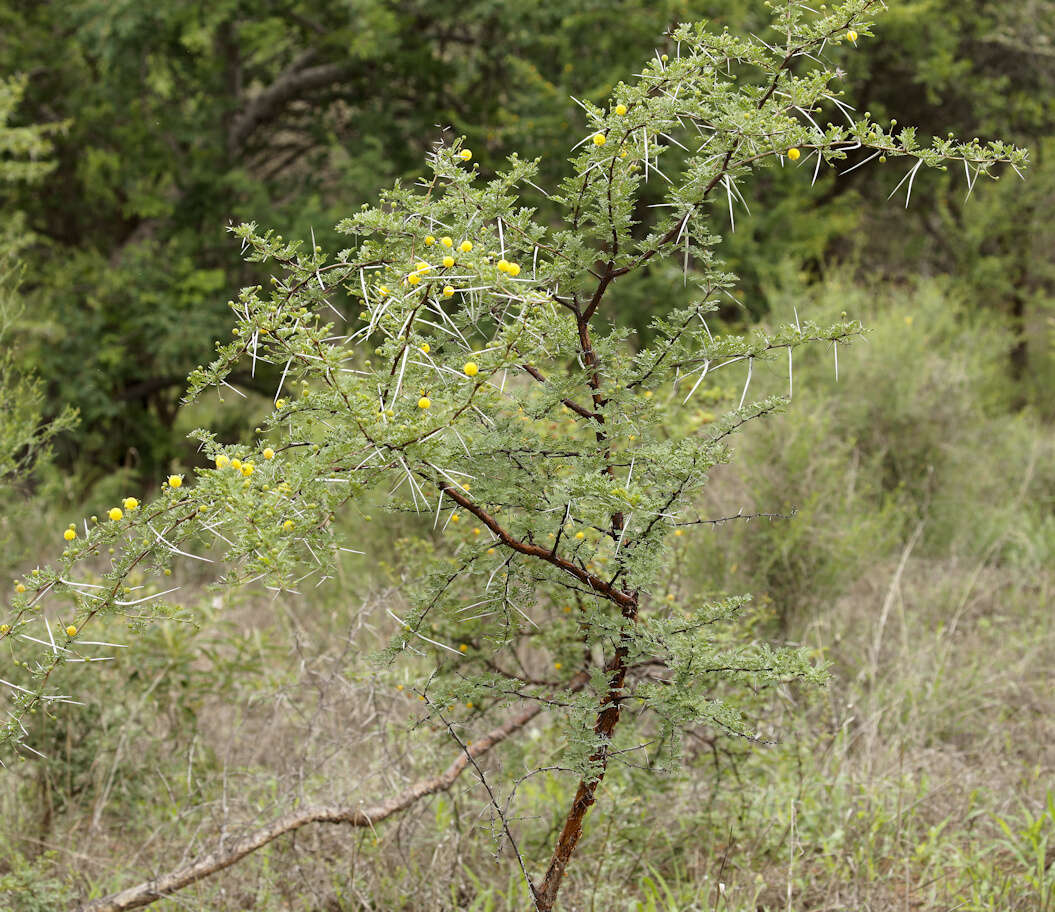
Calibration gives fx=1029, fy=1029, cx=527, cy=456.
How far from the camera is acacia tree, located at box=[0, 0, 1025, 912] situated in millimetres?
1708

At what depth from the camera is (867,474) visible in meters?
6.26

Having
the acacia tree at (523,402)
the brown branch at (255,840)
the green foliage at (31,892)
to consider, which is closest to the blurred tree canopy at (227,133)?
the green foliage at (31,892)

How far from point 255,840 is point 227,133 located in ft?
25.5

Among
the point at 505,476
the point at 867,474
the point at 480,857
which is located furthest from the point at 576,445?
the point at 867,474

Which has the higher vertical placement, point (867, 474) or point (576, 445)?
point (576, 445)

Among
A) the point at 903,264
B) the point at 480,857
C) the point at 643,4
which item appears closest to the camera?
the point at 480,857

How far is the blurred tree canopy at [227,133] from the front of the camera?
26.9 feet

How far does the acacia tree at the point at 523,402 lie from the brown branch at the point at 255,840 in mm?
444

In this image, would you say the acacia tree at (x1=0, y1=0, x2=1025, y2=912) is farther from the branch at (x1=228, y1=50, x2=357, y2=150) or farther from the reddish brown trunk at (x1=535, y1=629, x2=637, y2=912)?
the branch at (x1=228, y1=50, x2=357, y2=150)

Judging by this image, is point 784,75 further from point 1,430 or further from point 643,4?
point 643,4

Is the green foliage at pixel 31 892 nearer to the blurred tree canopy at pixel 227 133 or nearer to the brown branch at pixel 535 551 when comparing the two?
the brown branch at pixel 535 551

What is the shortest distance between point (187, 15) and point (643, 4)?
12.0 ft

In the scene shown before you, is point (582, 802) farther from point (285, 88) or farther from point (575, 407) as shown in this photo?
point (285, 88)

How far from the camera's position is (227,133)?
29.6 feet
